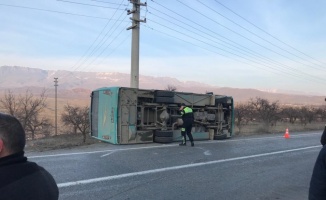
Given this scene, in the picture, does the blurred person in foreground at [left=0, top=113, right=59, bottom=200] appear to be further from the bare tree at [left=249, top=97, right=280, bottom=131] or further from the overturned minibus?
the bare tree at [left=249, top=97, right=280, bottom=131]

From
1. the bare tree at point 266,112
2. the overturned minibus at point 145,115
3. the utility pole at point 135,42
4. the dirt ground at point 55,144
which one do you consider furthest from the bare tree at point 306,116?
the dirt ground at point 55,144

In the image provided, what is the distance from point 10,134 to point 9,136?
11 mm

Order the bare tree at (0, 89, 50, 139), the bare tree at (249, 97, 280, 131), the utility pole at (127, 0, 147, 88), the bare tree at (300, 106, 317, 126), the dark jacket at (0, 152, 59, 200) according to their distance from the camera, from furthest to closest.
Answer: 1. the bare tree at (300, 106, 317, 126)
2. the bare tree at (249, 97, 280, 131)
3. the utility pole at (127, 0, 147, 88)
4. the bare tree at (0, 89, 50, 139)
5. the dark jacket at (0, 152, 59, 200)

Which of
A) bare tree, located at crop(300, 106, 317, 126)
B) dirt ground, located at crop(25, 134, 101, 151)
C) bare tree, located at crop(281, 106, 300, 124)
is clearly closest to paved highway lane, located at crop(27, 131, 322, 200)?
dirt ground, located at crop(25, 134, 101, 151)

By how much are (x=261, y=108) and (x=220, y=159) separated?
2372 cm

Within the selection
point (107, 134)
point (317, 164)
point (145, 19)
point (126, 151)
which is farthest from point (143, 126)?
point (145, 19)

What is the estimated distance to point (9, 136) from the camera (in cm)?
166

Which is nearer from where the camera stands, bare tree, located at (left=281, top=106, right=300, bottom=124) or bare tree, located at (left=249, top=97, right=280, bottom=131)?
bare tree, located at (left=249, top=97, right=280, bottom=131)

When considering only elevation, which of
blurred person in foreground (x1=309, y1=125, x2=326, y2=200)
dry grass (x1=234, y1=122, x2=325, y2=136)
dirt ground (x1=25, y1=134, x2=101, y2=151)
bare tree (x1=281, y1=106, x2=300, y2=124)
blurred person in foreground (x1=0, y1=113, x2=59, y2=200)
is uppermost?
blurred person in foreground (x1=0, y1=113, x2=59, y2=200)

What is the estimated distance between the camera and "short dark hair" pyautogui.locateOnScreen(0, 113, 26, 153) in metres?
1.65

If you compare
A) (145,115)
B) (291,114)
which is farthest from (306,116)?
(145,115)

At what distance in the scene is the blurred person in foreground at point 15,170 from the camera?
5.36 ft

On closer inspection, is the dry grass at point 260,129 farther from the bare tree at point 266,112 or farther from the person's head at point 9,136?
the person's head at point 9,136

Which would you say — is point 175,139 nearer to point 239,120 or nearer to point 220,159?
point 220,159
